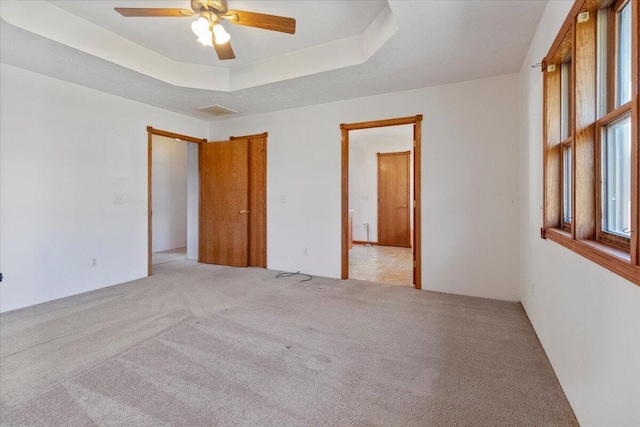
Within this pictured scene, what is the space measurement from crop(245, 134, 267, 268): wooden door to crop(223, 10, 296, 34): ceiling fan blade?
256 cm

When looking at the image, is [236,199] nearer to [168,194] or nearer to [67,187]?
[67,187]

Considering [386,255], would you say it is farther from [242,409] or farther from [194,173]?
[242,409]

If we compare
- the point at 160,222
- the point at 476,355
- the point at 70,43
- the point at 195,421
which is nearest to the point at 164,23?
the point at 70,43

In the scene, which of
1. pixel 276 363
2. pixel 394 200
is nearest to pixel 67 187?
pixel 276 363

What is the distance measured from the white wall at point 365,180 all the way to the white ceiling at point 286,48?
3475 mm

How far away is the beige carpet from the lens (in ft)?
5.14

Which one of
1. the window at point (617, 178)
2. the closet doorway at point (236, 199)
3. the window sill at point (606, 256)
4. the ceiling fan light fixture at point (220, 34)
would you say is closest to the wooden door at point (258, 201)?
the closet doorway at point (236, 199)

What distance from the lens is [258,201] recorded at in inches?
193

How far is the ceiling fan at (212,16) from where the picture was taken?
2.13m

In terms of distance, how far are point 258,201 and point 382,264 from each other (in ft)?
7.83

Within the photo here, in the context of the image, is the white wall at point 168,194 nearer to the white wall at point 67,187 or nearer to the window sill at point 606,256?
the white wall at point 67,187

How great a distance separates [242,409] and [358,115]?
11.8 ft

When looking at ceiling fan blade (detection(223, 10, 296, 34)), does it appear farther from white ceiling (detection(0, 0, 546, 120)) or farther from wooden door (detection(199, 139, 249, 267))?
wooden door (detection(199, 139, 249, 267))

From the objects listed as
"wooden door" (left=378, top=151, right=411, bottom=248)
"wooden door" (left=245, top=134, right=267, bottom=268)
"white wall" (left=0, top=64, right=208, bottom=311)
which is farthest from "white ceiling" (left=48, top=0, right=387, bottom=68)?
"wooden door" (left=378, top=151, right=411, bottom=248)
